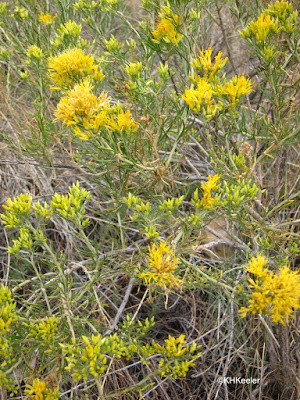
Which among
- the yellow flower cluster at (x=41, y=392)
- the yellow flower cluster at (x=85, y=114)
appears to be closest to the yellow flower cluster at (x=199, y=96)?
the yellow flower cluster at (x=85, y=114)

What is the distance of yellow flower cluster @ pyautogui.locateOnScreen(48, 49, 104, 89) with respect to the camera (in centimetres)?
169

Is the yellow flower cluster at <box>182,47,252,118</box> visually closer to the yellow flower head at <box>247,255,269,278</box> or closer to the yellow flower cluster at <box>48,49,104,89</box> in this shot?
the yellow flower cluster at <box>48,49,104,89</box>

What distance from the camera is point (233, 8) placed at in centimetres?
237

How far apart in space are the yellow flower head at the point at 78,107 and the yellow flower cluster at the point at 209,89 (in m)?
0.42

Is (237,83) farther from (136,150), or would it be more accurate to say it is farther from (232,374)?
(232,374)

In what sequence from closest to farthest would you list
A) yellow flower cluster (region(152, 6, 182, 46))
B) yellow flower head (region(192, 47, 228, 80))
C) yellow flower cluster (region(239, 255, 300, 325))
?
yellow flower cluster (region(239, 255, 300, 325)) → yellow flower head (region(192, 47, 228, 80)) → yellow flower cluster (region(152, 6, 182, 46))

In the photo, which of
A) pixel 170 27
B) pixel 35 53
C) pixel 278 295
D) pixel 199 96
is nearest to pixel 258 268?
pixel 278 295

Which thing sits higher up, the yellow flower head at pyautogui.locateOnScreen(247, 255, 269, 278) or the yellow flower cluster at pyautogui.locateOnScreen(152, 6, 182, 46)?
the yellow flower cluster at pyautogui.locateOnScreen(152, 6, 182, 46)

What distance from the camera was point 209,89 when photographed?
154 cm

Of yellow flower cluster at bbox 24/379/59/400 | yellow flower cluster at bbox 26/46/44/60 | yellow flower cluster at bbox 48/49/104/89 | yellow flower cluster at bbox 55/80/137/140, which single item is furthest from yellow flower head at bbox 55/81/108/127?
yellow flower cluster at bbox 24/379/59/400

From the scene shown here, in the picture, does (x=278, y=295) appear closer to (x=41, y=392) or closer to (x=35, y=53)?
(x=41, y=392)

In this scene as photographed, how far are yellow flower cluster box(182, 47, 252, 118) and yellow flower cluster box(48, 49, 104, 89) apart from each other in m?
0.54

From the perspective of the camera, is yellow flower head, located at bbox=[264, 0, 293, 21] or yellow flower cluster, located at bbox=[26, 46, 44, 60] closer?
yellow flower head, located at bbox=[264, 0, 293, 21]

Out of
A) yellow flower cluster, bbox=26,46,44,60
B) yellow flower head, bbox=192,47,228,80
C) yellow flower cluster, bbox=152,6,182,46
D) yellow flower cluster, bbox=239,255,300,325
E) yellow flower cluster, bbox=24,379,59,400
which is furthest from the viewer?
yellow flower cluster, bbox=26,46,44,60
